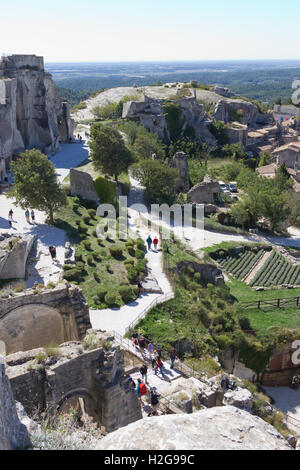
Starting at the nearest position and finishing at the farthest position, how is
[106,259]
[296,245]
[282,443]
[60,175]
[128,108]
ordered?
[282,443] < [106,259] < [296,245] < [60,175] < [128,108]

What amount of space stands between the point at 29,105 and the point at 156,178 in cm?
1791

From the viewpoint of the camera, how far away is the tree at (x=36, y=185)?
27.4 metres

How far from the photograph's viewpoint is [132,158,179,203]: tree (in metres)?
38.3

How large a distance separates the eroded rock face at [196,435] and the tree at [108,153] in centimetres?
3248

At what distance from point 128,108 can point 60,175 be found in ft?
72.9

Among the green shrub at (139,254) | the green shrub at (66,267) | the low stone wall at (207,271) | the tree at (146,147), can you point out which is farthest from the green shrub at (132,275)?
the tree at (146,147)

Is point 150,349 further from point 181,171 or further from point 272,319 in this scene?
point 181,171

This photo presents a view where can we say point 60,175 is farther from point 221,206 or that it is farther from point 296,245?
point 296,245

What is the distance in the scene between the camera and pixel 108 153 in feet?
125

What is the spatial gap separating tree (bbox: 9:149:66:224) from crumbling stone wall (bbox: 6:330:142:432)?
1648 cm

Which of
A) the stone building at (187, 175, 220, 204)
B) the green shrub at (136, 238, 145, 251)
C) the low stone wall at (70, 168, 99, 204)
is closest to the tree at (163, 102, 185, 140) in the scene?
the stone building at (187, 175, 220, 204)

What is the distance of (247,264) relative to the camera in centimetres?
3100

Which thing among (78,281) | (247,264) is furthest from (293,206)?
(78,281)

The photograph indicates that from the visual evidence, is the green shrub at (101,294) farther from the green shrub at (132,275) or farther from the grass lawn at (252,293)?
the grass lawn at (252,293)
